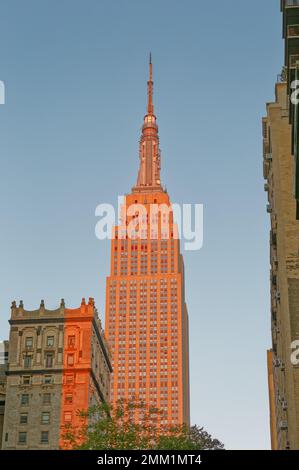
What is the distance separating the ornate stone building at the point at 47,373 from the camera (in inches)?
3900

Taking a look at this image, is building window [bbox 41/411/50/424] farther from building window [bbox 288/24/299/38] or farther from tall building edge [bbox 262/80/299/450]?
building window [bbox 288/24/299/38]

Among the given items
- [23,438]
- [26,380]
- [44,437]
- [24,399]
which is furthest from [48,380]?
[23,438]

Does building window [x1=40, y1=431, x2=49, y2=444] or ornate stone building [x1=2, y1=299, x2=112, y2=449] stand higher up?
ornate stone building [x1=2, y1=299, x2=112, y2=449]

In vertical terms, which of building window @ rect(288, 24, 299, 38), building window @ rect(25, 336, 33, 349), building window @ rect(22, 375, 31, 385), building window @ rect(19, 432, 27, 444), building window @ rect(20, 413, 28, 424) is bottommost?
building window @ rect(19, 432, 27, 444)

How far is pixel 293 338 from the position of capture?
181 feet

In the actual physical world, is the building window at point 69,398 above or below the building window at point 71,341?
below

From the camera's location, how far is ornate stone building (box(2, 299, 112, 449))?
9906 cm

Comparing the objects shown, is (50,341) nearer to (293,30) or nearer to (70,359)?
(70,359)

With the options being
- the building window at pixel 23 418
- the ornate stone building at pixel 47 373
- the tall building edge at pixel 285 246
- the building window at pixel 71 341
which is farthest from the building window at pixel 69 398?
the tall building edge at pixel 285 246

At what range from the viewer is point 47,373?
4043 inches

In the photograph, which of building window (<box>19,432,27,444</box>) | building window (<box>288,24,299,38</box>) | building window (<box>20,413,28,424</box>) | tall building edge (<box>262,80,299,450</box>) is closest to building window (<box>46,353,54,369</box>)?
building window (<box>20,413,28,424</box>)

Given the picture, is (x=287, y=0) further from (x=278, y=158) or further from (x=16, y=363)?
(x=16, y=363)

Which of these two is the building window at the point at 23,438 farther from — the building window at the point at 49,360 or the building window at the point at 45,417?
the building window at the point at 49,360

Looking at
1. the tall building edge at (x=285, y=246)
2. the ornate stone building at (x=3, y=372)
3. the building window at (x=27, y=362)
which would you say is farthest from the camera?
the building window at (x=27, y=362)
